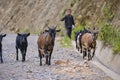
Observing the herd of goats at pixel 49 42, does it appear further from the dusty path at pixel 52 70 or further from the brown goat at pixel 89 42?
the dusty path at pixel 52 70

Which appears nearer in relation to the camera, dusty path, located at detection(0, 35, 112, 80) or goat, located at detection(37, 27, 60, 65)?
dusty path, located at detection(0, 35, 112, 80)

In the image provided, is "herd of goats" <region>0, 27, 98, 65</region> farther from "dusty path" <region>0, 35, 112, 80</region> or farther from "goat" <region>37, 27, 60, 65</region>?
"dusty path" <region>0, 35, 112, 80</region>

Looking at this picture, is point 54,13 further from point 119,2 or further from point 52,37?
point 52,37

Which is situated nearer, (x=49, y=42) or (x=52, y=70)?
(x=52, y=70)

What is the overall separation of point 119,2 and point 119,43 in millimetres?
8294

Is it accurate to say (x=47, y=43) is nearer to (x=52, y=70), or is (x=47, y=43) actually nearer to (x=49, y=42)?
(x=49, y=42)

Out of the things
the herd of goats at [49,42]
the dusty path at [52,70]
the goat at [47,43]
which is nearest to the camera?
the dusty path at [52,70]

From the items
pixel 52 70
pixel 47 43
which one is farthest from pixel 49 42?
pixel 52 70

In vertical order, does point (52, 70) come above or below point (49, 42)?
below

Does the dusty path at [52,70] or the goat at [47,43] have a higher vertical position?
the goat at [47,43]

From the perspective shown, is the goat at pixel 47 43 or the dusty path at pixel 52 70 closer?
the dusty path at pixel 52 70

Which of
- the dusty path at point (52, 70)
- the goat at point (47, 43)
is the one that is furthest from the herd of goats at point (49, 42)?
the dusty path at point (52, 70)

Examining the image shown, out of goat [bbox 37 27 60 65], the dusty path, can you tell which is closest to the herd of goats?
goat [bbox 37 27 60 65]

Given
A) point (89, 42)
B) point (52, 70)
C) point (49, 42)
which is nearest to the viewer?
point (52, 70)
